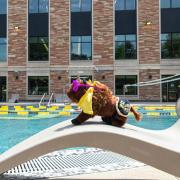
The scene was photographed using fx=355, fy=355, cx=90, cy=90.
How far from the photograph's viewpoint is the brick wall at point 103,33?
2720cm

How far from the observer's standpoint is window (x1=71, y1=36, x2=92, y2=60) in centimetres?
2769

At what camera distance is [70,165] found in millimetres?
5699

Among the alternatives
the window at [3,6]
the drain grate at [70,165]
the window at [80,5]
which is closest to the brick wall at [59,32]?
the window at [80,5]

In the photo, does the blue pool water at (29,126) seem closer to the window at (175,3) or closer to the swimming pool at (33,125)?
the swimming pool at (33,125)

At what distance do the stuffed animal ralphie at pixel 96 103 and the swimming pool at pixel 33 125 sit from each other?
16.8ft

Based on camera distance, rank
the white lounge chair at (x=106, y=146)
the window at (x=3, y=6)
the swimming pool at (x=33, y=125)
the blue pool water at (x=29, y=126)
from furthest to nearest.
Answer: the window at (x=3, y=6)
the swimming pool at (x=33, y=125)
the blue pool water at (x=29, y=126)
the white lounge chair at (x=106, y=146)

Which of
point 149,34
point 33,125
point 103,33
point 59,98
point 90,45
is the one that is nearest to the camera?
point 33,125

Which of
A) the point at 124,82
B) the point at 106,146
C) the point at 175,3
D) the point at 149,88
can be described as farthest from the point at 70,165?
the point at 175,3

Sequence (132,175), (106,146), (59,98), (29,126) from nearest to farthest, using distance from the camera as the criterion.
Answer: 1. (106,146)
2. (132,175)
3. (29,126)
4. (59,98)

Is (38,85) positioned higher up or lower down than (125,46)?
lower down

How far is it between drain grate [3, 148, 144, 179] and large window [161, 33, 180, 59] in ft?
69.4

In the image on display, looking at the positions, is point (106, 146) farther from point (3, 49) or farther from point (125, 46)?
point (3, 49)

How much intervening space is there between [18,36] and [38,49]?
6.27ft

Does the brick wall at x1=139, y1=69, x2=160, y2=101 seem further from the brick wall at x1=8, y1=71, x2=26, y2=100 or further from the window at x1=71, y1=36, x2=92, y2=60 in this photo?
the brick wall at x1=8, y1=71, x2=26, y2=100
